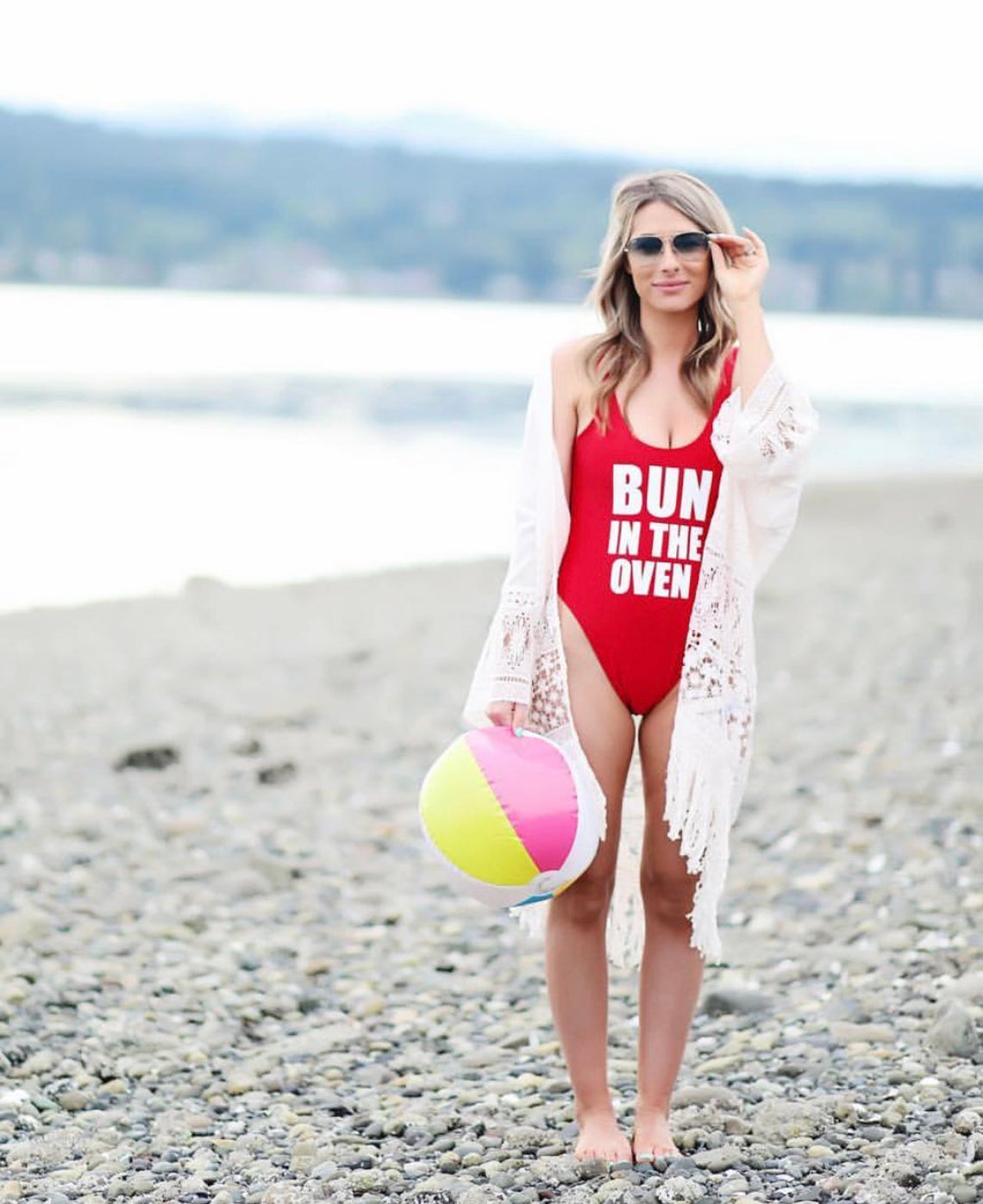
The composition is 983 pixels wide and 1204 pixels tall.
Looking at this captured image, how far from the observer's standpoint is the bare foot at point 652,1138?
3721 millimetres

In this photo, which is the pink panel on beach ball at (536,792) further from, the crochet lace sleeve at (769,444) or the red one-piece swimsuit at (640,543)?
the crochet lace sleeve at (769,444)

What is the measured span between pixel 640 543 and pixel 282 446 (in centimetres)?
2375

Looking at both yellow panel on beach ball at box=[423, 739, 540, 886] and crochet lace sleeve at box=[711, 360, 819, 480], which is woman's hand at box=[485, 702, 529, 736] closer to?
yellow panel on beach ball at box=[423, 739, 540, 886]

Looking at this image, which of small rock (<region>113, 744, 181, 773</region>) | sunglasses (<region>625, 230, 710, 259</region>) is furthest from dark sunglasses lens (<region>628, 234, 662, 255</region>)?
small rock (<region>113, 744, 181, 773</region>)

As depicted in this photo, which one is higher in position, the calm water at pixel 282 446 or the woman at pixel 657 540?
the woman at pixel 657 540

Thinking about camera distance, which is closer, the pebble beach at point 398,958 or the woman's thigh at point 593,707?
the woman's thigh at point 593,707

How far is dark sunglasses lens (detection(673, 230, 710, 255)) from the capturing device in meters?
3.53

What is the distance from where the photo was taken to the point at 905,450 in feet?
94.0

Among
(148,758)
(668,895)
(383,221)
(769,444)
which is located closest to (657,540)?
(769,444)

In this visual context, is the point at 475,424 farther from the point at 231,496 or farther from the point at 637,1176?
the point at 637,1176

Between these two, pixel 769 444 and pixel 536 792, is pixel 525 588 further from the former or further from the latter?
pixel 769 444

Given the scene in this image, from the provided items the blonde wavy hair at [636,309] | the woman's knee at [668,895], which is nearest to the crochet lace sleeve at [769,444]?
the blonde wavy hair at [636,309]

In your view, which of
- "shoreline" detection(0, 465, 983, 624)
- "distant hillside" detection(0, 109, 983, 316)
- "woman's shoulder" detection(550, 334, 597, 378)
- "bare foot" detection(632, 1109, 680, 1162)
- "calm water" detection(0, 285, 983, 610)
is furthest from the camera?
"distant hillside" detection(0, 109, 983, 316)

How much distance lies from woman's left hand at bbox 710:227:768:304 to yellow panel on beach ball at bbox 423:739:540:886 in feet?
3.70
